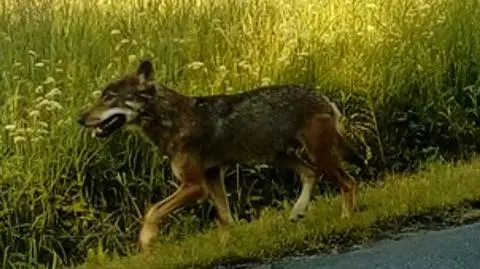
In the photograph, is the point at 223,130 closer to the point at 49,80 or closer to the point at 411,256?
the point at 49,80

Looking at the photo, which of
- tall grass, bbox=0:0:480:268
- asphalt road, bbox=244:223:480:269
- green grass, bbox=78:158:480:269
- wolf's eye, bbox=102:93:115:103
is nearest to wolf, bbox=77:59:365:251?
wolf's eye, bbox=102:93:115:103

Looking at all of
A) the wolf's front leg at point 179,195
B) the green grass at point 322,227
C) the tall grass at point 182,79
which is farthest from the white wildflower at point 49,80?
the green grass at point 322,227

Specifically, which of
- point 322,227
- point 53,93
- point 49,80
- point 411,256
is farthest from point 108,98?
point 411,256

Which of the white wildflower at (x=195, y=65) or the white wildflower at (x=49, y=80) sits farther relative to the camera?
the white wildflower at (x=195, y=65)

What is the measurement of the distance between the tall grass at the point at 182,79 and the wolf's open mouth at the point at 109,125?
78cm

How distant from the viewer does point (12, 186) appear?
8109 mm

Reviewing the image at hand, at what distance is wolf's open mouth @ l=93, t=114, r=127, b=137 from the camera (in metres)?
7.60

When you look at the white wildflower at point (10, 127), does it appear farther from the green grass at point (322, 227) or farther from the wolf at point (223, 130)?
the green grass at point (322, 227)

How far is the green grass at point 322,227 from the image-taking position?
7219 millimetres

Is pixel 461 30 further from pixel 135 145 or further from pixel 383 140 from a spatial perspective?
pixel 135 145

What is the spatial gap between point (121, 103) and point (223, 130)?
2.64 feet

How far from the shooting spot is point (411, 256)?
22.8 feet

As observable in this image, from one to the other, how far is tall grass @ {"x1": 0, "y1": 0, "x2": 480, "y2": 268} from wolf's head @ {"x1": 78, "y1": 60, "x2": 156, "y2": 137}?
0.82m

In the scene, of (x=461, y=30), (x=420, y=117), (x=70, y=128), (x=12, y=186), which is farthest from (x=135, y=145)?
(x=461, y=30)
